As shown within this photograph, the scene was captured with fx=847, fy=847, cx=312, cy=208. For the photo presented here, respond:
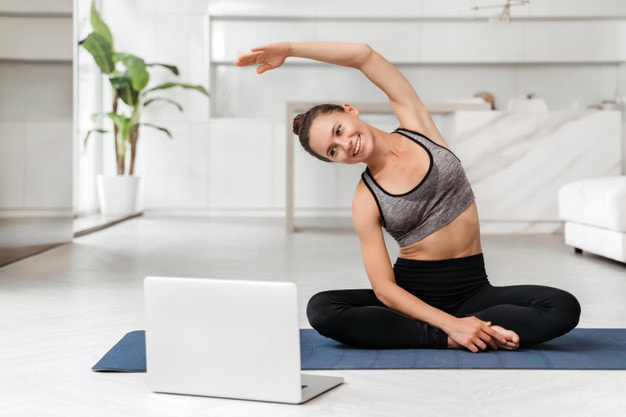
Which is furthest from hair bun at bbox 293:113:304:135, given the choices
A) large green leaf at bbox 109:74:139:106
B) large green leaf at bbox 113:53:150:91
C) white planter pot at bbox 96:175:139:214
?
white planter pot at bbox 96:175:139:214

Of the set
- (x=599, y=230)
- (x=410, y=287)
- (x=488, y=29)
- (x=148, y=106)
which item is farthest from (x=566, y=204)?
(x=148, y=106)

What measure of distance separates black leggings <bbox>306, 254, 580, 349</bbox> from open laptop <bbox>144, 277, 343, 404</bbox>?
0.38m

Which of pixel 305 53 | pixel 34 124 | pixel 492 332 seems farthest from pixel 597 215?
pixel 34 124

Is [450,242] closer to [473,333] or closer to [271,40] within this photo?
[473,333]

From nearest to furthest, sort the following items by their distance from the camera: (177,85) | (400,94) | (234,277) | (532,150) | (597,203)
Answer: (400,94) → (234,277) → (597,203) → (532,150) → (177,85)

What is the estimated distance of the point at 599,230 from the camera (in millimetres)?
4121

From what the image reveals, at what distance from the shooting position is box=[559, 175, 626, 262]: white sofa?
3844 mm

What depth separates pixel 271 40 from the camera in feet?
25.5

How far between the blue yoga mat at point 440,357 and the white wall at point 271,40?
18.0 feet

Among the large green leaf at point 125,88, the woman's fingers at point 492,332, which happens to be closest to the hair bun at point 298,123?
the woman's fingers at point 492,332

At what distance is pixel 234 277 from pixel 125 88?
3.78 metres

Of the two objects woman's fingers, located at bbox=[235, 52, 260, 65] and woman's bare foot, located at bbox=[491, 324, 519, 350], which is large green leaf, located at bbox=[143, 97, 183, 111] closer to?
woman's fingers, located at bbox=[235, 52, 260, 65]

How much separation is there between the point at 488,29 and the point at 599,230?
3946 millimetres

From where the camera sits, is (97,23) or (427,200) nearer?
(427,200)
